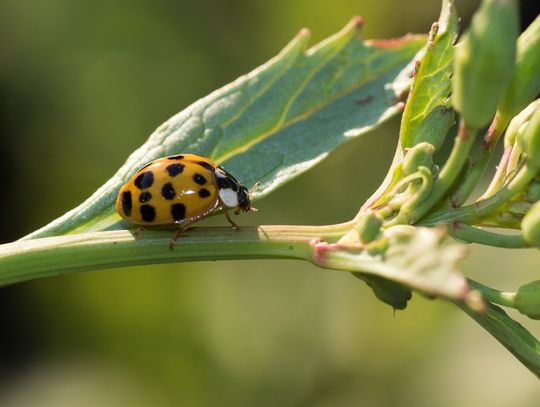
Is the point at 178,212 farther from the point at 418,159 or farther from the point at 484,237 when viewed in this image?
the point at 484,237

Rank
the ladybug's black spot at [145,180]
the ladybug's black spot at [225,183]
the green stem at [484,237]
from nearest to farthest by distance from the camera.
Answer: the green stem at [484,237]
the ladybug's black spot at [145,180]
the ladybug's black spot at [225,183]

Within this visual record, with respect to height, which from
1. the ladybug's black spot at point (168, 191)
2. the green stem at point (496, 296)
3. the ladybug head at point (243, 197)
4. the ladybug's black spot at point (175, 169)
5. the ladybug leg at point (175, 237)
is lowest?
the green stem at point (496, 296)

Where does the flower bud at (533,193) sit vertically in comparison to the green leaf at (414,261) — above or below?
below

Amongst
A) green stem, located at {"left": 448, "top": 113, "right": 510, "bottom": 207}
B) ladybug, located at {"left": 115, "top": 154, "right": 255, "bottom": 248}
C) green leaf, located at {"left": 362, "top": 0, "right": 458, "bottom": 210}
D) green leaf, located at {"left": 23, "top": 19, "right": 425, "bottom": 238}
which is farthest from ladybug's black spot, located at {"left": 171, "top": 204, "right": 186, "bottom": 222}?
green stem, located at {"left": 448, "top": 113, "right": 510, "bottom": 207}

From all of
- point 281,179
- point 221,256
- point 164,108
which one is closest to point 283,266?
point 164,108

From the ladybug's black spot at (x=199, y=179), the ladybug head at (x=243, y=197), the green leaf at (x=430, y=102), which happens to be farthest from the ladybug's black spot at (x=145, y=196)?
the green leaf at (x=430, y=102)

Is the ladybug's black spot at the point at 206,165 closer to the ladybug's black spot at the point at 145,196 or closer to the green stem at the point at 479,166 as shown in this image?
the ladybug's black spot at the point at 145,196

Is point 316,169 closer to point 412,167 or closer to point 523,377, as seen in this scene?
point 523,377
